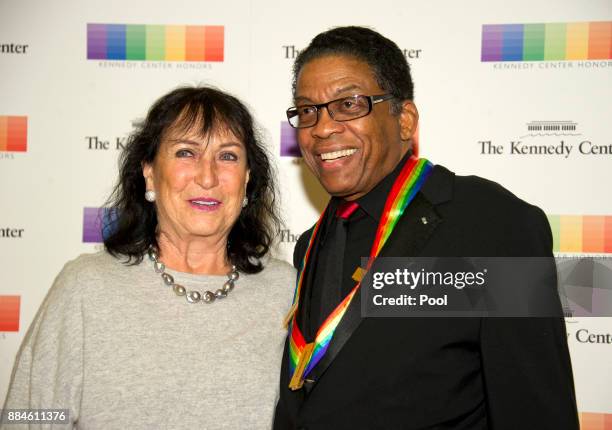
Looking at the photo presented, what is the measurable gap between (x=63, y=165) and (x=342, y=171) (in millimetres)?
2342

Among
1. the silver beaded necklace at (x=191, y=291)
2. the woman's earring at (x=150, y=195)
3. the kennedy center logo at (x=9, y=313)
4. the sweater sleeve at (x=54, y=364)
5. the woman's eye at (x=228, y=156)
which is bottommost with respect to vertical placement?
the kennedy center logo at (x=9, y=313)

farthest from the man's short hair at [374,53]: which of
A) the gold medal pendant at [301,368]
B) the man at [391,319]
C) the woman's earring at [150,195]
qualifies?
the gold medal pendant at [301,368]

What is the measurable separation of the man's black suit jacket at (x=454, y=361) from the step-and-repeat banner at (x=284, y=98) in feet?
5.43

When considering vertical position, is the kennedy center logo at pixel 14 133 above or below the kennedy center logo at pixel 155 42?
below

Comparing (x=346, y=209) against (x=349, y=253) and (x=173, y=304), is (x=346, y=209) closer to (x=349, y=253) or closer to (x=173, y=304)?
(x=349, y=253)

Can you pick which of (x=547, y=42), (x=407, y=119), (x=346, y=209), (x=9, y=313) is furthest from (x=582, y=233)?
(x=9, y=313)

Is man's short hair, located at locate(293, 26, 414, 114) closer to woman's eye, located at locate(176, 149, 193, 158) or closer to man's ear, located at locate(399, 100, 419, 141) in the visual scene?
man's ear, located at locate(399, 100, 419, 141)

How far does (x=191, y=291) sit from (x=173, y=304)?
0.10 metres

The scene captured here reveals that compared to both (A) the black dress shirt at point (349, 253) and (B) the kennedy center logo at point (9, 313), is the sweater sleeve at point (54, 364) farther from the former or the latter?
(B) the kennedy center logo at point (9, 313)

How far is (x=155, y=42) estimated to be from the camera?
365 centimetres

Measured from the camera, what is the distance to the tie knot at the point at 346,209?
7.31 ft

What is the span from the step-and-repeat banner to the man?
1.37m

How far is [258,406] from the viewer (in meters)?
2.16

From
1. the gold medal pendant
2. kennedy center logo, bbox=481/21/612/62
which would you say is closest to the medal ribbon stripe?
the gold medal pendant
